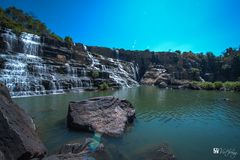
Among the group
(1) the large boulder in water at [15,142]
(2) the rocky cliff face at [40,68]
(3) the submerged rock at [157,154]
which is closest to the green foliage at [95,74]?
(2) the rocky cliff face at [40,68]

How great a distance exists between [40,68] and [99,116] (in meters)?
31.1

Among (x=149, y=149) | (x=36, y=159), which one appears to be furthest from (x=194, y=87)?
(x=36, y=159)

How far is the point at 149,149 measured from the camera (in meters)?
8.84

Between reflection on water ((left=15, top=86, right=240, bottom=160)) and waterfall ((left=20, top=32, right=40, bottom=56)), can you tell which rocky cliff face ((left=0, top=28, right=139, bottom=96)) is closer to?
waterfall ((left=20, top=32, right=40, bottom=56))

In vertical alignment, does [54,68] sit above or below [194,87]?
above

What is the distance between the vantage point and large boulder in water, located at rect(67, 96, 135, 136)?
1104 centimetres

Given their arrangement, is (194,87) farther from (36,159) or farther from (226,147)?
(36,159)

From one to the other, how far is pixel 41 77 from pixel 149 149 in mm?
32128

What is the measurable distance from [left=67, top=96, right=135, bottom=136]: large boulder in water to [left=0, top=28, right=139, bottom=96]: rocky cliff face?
69.7 ft

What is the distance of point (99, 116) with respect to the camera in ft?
39.2

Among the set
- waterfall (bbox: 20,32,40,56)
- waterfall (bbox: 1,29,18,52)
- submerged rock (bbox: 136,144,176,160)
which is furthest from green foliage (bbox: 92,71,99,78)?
submerged rock (bbox: 136,144,176,160)

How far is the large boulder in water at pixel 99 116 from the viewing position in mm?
11037

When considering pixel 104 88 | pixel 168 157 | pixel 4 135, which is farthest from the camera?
pixel 104 88

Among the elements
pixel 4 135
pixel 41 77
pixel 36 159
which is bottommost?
pixel 36 159
